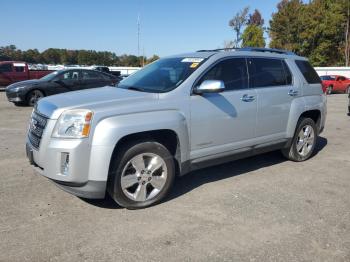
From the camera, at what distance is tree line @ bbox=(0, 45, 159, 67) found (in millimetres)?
87312

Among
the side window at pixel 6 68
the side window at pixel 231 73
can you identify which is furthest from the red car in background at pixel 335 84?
the side window at pixel 231 73

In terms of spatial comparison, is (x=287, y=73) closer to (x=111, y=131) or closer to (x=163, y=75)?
(x=163, y=75)

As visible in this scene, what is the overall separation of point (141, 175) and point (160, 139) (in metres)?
0.51

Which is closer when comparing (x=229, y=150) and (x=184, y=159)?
(x=184, y=159)

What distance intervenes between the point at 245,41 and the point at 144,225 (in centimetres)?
6602

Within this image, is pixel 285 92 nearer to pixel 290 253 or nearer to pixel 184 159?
pixel 184 159

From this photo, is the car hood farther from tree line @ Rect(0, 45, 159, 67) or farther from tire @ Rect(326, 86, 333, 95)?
tree line @ Rect(0, 45, 159, 67)

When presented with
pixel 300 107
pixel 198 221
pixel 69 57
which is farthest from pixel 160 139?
pixel 69 57

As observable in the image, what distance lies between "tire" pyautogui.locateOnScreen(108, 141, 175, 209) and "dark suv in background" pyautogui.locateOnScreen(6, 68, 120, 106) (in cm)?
891

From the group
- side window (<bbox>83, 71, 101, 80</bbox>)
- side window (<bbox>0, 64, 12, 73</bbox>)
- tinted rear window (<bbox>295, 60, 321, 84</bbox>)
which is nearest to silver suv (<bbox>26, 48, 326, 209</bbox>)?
tinted rear window (<bbox>295, 60, 321, 84</bbox>)

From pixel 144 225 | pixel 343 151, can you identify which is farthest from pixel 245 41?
pixel 144 225

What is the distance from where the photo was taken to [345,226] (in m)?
3.78

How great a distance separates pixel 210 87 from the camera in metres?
4.33

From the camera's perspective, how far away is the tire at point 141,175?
3941mm
